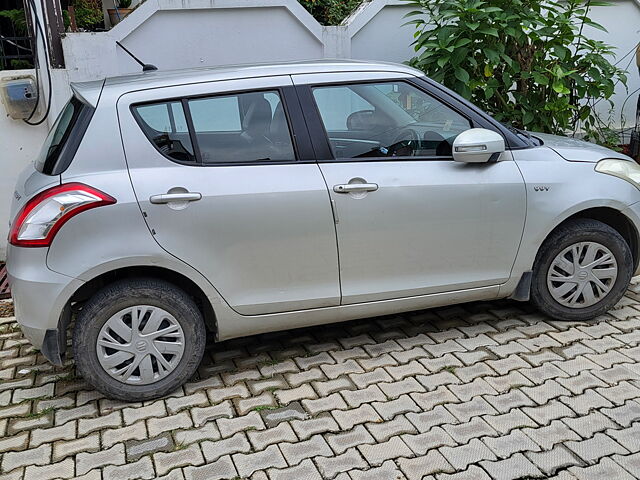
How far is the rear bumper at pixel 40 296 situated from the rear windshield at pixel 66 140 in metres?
0.46

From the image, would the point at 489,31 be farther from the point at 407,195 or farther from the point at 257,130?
the point at 257,130

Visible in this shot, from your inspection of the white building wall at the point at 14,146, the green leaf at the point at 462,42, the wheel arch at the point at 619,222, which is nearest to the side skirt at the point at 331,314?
the wheel arch at the point at 619,222

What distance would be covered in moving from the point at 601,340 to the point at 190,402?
2555mm

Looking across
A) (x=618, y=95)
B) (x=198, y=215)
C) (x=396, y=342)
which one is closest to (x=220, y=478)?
(x=198, y=215)

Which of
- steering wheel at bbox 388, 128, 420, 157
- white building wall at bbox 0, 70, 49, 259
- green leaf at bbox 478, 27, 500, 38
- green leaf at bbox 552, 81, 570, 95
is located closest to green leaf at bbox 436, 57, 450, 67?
green leaf at bbox 478, 27, 500, 38

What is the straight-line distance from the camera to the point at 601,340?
427 cm

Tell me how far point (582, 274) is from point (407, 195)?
4.52 feet

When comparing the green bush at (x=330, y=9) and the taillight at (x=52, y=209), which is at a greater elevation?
the green bush at (x=330, y=9)

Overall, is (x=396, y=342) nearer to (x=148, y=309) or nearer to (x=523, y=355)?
(x=523, y=355)

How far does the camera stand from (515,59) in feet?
19.9

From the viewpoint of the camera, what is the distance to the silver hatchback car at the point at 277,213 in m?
3.49

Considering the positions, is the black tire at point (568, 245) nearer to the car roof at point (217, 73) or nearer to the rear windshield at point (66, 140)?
the car roof at point (217, 73)

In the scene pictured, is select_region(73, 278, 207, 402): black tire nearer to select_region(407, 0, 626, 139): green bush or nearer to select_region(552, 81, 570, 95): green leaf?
select_region(407, 0, 626, 139): green bush

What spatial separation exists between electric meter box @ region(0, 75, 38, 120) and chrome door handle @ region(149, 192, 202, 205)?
2.79 m
